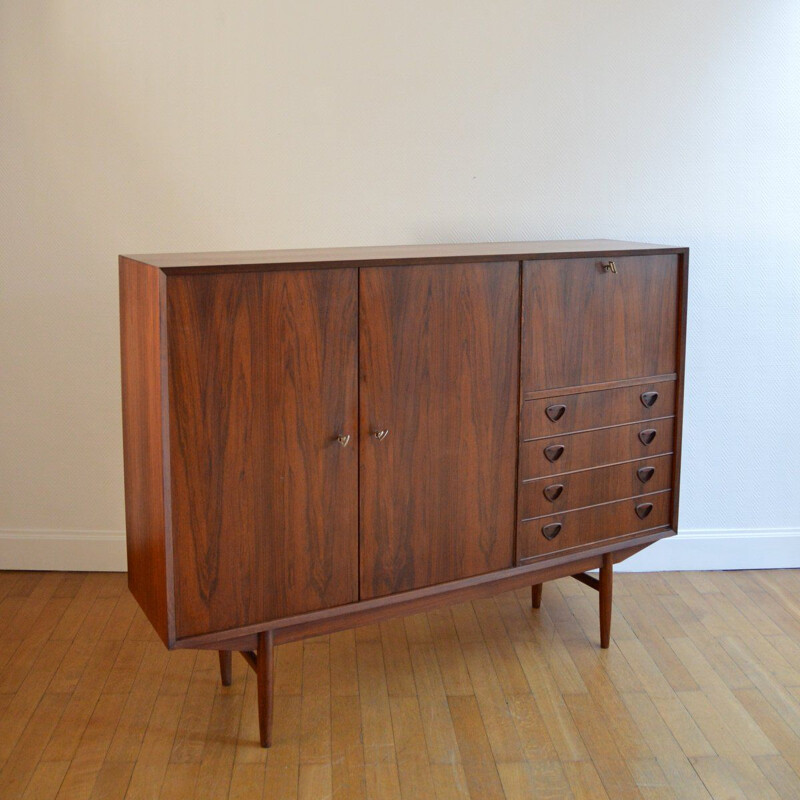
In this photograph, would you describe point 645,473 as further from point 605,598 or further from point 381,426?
point 381,426

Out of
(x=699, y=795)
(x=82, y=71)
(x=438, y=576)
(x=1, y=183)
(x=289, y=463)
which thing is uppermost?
(x=82, y=71)

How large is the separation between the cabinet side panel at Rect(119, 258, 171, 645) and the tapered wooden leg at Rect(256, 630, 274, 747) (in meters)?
0.24

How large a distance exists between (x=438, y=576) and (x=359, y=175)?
131 cm

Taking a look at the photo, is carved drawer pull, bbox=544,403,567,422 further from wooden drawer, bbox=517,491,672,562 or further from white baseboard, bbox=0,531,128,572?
white baseboard, bbox=0,531,128,572

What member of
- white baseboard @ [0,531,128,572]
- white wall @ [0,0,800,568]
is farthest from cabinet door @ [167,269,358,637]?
white baseboard @ [0,531,128,572]

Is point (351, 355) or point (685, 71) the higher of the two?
point (685, 71)

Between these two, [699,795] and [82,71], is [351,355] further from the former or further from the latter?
[82,71]

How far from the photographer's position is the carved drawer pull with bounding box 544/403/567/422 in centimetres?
256

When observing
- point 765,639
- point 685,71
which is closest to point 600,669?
point 765,639

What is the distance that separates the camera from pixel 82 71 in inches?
118

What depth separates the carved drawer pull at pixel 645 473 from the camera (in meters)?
2.77

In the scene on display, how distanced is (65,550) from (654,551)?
1.96 m

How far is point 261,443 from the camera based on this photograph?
2.17 metres

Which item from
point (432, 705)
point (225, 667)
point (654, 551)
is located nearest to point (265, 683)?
point (225, 667)
